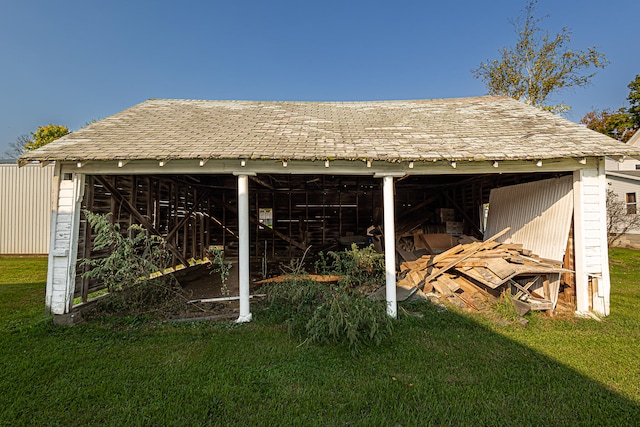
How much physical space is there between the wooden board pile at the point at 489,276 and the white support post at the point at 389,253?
3.17 ft

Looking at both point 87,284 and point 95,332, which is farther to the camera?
point 87,284

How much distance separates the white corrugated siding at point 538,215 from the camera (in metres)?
5.26

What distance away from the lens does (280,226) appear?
35.7ft

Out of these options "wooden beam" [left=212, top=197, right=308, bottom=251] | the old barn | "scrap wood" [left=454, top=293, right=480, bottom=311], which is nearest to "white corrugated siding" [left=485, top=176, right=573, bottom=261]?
the old barn

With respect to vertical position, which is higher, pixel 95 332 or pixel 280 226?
pixel 280 226

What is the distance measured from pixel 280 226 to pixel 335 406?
844 cm

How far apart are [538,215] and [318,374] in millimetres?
5529

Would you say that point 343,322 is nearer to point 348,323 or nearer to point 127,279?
point 348,323

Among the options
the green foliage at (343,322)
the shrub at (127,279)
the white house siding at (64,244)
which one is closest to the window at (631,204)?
the green foliage at (343,322)

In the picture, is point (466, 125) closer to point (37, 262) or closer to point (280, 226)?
point (280, 226)

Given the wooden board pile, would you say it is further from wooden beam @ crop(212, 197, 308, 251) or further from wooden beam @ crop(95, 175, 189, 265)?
wooden beam @ crop(95, 175, 189, 265)

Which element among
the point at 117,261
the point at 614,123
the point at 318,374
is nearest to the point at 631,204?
the point at 614,123

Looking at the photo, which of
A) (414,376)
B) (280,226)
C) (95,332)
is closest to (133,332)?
(95,332)

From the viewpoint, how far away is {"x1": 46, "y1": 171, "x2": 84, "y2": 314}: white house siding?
4.66 meters
